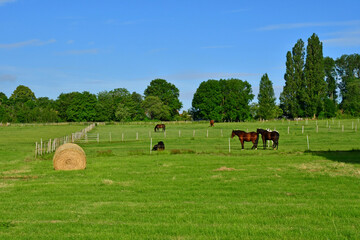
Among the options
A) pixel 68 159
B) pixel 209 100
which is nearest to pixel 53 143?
pixel 68 159

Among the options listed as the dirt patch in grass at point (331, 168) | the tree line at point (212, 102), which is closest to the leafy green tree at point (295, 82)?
the tree line at point (212, 102)

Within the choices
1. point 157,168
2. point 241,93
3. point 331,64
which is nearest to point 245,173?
point 157,168

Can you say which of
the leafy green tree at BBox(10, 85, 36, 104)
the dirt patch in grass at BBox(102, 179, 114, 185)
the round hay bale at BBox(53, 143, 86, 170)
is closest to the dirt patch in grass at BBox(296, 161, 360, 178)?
the dirt patch in grass at BBox(102, 179, 114, 185)

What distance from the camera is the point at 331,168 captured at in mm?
21375

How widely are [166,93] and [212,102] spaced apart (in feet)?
75.9

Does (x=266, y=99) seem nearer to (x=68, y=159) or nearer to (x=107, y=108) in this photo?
(x=107, y=108)

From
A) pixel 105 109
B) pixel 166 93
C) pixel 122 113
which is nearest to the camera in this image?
pixel 122 113

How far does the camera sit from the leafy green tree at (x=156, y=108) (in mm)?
132475

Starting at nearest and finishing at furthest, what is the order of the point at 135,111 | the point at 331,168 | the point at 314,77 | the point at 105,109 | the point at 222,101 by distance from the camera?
the point at 331,168 < the point at 314,77 < the point at 222,101 < the point at 105,109 < the point at 135,111

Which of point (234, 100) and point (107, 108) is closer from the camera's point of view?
point (234, 100)

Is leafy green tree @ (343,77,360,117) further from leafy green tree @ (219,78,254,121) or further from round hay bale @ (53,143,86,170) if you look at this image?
round hay bale @ (53,143,86,170)

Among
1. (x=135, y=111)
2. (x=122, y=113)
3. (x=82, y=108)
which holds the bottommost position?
(x=122, y=113)

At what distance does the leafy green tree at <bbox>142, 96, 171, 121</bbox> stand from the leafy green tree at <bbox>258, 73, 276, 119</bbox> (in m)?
30.9

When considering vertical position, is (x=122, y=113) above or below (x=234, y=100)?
below
